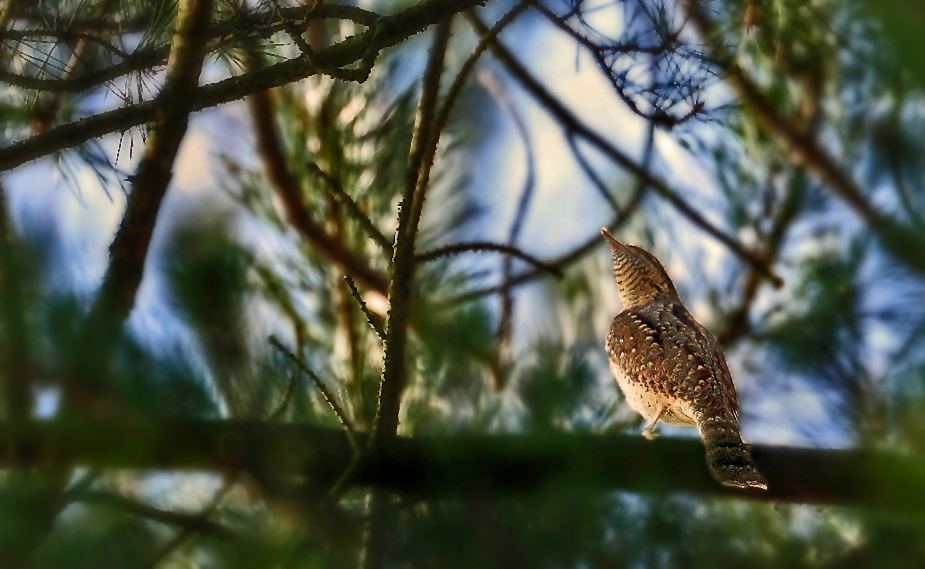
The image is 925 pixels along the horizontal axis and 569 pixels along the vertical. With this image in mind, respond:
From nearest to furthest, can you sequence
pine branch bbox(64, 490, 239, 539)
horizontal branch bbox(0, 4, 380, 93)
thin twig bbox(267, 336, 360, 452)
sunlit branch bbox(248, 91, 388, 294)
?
pine branch bbox(64, 490, 239, 539)
thin twig bbox(267, 336, 360, 452)
horizontal branch bbox(0, 4, 380, 93)
sunlit branch bbox(248, 91, 388, 294)

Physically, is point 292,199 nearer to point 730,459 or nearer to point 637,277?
point 637,277

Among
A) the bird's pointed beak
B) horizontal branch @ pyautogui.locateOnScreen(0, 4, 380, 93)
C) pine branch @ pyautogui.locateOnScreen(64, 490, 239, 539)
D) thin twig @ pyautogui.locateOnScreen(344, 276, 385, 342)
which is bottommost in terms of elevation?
pine branch @ pyautogui.locateOnScreen(64, 490, 239, 539)

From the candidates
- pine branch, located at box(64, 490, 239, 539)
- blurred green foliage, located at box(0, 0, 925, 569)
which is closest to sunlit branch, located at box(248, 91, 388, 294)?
blurred green foliage, located at box(0, 0, 925, 569)

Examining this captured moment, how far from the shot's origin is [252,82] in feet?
1.94

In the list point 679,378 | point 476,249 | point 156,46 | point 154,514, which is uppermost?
point 156,46

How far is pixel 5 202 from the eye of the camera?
527mm

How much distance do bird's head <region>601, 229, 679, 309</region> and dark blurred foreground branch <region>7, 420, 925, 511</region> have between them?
31 centimetres

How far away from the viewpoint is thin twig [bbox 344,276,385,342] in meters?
0.59

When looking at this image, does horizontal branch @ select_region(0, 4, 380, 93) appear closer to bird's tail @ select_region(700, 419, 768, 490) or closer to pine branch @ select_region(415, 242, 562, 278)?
pine branch @ select_region(415, 242, 562, 278)

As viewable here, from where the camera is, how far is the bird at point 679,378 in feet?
1.98

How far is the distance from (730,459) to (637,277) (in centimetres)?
38

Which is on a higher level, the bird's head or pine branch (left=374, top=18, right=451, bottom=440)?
the bird's head

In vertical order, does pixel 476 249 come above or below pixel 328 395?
above

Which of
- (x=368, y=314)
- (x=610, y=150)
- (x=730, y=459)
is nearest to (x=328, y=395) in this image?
(x=368, y=314)
